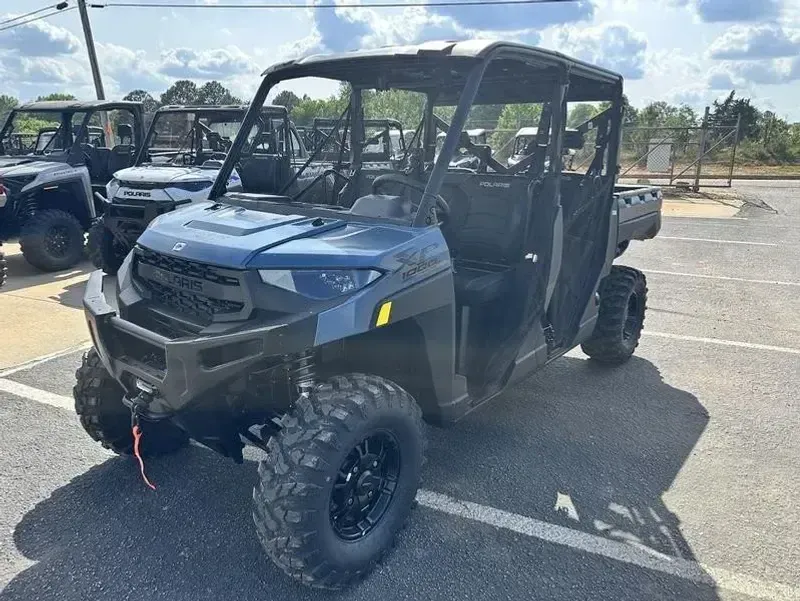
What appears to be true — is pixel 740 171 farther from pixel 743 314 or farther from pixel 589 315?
pixel 589 315

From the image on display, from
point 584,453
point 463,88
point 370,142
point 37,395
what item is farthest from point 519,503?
point 37,395

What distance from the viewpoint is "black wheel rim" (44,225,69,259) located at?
8352 mm

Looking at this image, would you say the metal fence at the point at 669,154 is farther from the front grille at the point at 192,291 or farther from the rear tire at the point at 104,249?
the front grille at the point at 192,291

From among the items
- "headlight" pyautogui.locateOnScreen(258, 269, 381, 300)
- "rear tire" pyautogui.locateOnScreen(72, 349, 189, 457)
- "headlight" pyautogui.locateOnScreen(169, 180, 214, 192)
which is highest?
"headlight" pyautogui.locateOnScreen(258, 269, 381, 300)

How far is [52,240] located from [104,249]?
2888mm

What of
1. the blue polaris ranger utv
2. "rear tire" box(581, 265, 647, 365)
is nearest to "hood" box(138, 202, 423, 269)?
the blue polaris ranger utv

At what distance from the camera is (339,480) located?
2607mm

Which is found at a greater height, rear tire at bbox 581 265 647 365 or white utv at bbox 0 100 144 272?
white utv at bbox 0 100 144 272

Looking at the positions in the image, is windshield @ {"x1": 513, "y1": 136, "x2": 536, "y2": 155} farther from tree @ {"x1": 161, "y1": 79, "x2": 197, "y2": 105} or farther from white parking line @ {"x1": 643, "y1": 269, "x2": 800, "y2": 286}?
tree @ {"x1": 161, "y1": 79, "x2": 197, "y2": 105}

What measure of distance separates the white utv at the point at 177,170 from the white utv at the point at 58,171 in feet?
2.02

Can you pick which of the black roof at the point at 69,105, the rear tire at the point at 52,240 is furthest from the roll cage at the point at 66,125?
the rear tire at the point at 52,240

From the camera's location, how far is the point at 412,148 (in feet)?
14.8

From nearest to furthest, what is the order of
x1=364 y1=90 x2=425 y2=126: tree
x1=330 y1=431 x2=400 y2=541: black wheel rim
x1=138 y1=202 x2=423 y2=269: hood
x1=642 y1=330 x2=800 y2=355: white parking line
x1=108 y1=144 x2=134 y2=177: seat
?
x1=138 y1=202 x2=423 y2=269: hood < x1=330 y1=431 x2=400 y2=541: black wheel rim < x1=364 y1=90 x2=425 y2=126: tree < x1=642 y1=330 x2=800 y2=355: white parking line < x1=108 y1=144 x2=134 y2=177: seat

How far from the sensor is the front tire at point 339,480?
238 centimetres
